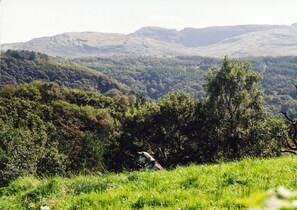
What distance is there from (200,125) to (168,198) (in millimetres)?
51916

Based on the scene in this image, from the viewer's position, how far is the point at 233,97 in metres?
58.9

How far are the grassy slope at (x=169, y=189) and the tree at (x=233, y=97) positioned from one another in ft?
154

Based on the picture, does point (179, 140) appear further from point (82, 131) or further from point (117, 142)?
point (82, 131)

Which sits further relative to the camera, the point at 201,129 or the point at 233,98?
the point at 201,129

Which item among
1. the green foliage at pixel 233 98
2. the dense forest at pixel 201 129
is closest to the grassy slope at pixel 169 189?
the dense forest at pixel 201 129

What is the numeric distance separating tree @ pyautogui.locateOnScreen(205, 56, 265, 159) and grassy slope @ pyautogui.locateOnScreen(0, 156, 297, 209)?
154 feet

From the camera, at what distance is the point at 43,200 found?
10.3 m

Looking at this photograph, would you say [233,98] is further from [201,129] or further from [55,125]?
[55,125]

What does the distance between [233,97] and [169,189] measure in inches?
2012

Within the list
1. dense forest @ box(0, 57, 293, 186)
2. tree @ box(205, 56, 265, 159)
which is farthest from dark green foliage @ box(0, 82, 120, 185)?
tree @ box(205, 56, 265, 159)

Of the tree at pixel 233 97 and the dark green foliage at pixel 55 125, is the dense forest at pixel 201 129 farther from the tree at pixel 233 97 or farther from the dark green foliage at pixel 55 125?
the dark green foliage at pixel 55 125

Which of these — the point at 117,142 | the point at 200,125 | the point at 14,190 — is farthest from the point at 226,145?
the point at 14,190

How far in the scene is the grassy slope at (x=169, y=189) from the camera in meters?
8.34

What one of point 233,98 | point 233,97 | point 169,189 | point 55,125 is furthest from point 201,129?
point 55,125
